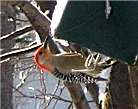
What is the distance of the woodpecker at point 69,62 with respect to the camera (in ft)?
7.71

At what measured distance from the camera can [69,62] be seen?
2.65m

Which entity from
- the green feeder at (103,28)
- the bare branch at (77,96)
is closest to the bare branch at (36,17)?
the green feeder at (103,28)

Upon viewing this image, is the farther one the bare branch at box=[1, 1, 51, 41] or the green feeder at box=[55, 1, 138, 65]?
the bare branch at box=[1, 1, 51, 41]

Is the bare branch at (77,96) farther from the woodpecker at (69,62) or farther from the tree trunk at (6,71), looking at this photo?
the tree trunk at (6,71)

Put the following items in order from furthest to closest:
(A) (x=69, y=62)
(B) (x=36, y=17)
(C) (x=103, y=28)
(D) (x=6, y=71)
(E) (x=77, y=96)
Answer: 1. (D) (x=6, y=71)
2. (E) (x=77, y=96)
3. (A) (x=69, y=62)
4. (B) (x=36, y=17)
5. (C) (x=103, y=28)

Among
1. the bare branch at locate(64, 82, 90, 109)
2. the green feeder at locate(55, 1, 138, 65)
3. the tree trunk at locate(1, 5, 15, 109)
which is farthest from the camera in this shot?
the tree trunk at locate(1, 5, 15, 109)

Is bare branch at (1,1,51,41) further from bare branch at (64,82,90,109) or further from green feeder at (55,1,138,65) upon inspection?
bare branch at (64,82,90,109)

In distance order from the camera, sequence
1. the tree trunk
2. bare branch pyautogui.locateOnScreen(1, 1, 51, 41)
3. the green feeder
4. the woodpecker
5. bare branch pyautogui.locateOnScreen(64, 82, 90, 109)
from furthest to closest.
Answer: the tree trunk
bare branch pyautogui.locateOnScreen(64, 82, 90, 109)
the woodpecker
bare branch pyautogui.locateOnScreen(1, 1, 51, 41)
the green feeder

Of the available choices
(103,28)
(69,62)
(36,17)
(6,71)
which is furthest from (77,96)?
(6,71)

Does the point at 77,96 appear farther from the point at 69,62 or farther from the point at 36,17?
the point at 36,17

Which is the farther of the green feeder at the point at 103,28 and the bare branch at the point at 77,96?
the bare branch at the point at 77,96

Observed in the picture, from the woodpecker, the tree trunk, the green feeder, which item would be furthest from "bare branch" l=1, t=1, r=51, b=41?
the tree trunk

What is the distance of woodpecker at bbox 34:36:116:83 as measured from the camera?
7.71ft

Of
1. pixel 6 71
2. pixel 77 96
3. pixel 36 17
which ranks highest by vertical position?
pixel 6 71
